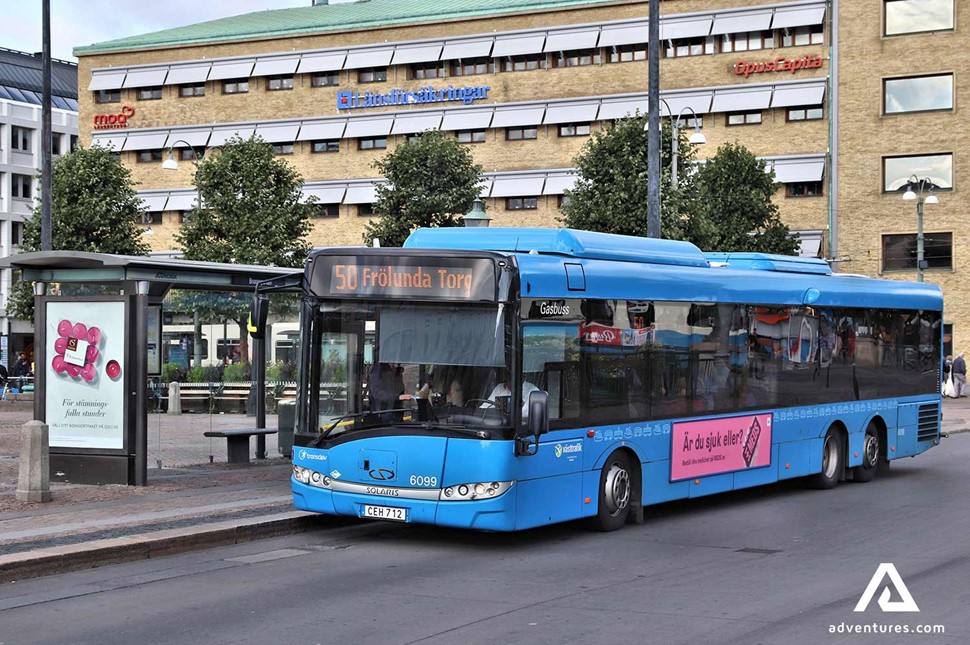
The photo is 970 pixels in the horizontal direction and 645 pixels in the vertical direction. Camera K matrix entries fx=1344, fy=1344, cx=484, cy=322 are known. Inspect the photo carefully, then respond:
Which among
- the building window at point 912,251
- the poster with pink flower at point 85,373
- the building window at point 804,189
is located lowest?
the poster with pink flower at point 85,373

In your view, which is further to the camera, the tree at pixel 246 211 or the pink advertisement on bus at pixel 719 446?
the tree at pixel 246 211

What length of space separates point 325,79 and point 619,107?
48.3ft

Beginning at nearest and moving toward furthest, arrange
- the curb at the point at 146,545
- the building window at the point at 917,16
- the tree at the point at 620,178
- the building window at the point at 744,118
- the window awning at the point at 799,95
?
1. the curb at the point at 146,545
2. the tree at the point at 620,178
3. the building window at the point at 917,16
4. the window awning at the point at 799,95
5. the building window at the point at 744,118

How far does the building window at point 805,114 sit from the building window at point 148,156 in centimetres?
3060

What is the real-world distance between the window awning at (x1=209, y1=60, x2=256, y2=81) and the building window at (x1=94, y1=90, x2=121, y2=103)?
227 inches

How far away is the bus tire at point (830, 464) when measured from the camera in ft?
58.9

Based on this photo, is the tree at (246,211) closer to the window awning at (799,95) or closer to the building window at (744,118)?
the building window at (744,118)

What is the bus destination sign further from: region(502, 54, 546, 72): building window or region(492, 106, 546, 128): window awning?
region(502, 54, 546, 72): building window

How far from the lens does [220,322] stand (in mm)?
18656

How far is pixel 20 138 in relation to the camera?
257 feet

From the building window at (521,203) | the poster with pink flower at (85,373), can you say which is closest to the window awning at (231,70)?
the building window at (521,203)

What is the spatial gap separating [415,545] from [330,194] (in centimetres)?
5098

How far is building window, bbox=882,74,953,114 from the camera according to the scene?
170 ft

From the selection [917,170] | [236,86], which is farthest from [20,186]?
[917,170]
